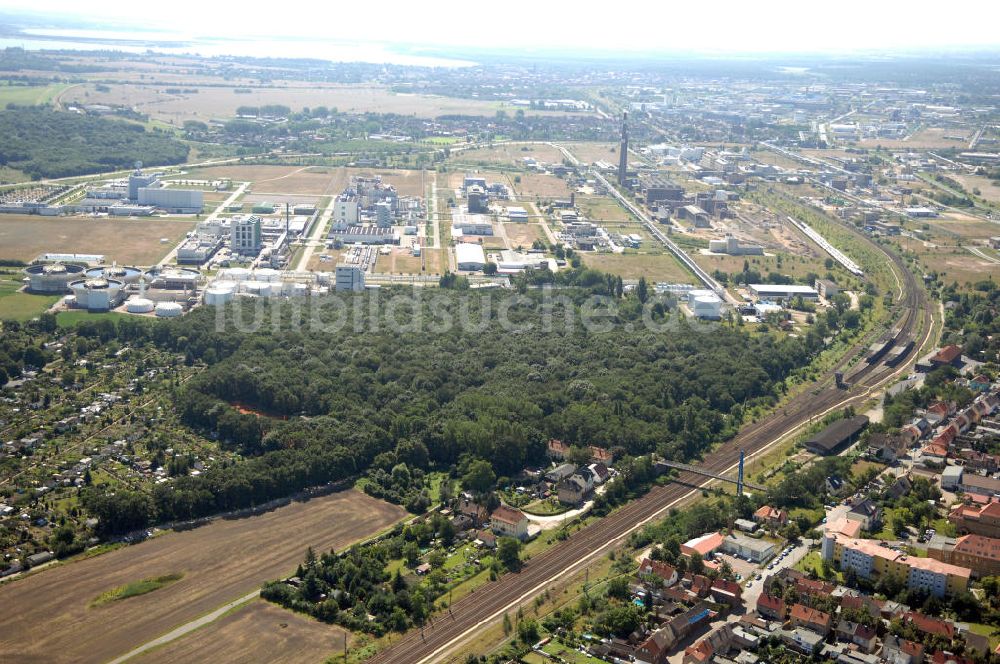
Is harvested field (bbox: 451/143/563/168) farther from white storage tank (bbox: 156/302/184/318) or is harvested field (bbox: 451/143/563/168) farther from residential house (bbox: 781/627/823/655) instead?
residential house (bbox: 781/627/823/655)

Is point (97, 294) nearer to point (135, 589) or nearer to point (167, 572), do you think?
point (167, 572)

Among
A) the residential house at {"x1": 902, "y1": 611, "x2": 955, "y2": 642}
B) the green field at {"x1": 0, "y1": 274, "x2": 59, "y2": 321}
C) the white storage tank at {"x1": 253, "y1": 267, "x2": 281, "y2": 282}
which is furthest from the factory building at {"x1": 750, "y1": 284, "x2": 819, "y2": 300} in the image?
the green field at {"x1": 0, "y1": 274, "x2": 59, "y2": 321}

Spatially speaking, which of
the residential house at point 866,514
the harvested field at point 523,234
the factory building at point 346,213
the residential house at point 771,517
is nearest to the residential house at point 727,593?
the residential house at point 771,517

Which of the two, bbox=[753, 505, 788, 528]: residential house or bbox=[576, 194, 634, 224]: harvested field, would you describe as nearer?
bbox=[753, 505, 788, 528]: residential house

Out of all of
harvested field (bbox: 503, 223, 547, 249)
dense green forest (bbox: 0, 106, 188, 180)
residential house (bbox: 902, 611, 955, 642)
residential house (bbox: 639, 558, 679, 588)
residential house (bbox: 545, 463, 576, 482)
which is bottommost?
residential house (bbox: 545, 463, 576, 482)

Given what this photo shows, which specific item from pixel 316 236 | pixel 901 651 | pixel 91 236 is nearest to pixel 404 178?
pixel 316 236

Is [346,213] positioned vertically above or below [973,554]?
above

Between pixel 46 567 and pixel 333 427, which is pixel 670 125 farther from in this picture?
pixel 46 567
